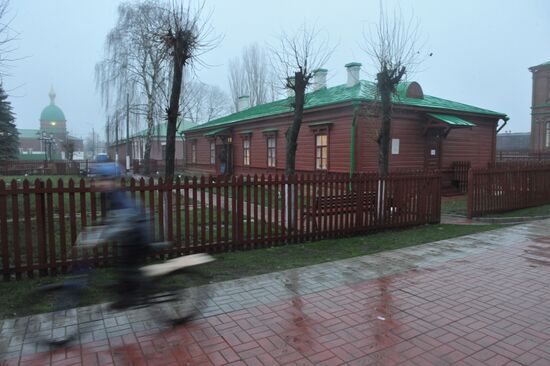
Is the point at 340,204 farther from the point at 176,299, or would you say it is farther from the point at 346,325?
the point at 176,299

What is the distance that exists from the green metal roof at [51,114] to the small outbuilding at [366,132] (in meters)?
103

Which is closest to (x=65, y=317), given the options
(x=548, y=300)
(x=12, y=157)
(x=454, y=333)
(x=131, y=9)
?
(x=454, y=333)

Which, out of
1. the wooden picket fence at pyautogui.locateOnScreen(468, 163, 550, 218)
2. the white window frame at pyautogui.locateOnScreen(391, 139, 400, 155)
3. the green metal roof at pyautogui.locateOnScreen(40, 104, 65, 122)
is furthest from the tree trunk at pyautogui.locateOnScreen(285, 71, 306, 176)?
the green metal roof at pyautogui.locateOnScreen(40, 104, 65, 122)

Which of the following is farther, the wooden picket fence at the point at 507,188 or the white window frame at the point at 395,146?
the white window frame at the point at 395,146

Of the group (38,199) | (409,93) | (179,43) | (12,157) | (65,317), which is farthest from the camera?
(12,157)

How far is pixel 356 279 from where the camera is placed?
17.5 ft

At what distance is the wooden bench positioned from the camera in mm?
7859

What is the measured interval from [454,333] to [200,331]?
240cm

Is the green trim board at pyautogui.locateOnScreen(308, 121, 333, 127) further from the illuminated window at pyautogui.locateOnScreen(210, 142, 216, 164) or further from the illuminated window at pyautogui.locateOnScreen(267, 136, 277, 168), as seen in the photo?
the illuminated window at pyautogui.locateOnScreen(210, 142, 216, 164)

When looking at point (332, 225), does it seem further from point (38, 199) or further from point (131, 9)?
point (131, 9)

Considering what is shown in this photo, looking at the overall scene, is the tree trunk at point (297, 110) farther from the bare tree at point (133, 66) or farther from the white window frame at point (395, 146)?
the bare tree at point (133, 66)

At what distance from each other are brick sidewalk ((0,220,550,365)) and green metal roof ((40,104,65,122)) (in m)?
119

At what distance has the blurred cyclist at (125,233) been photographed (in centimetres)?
344

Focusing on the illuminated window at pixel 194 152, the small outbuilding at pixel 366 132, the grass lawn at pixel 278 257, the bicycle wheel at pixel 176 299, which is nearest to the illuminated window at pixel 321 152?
the small outbuilding at pixel 366 132
